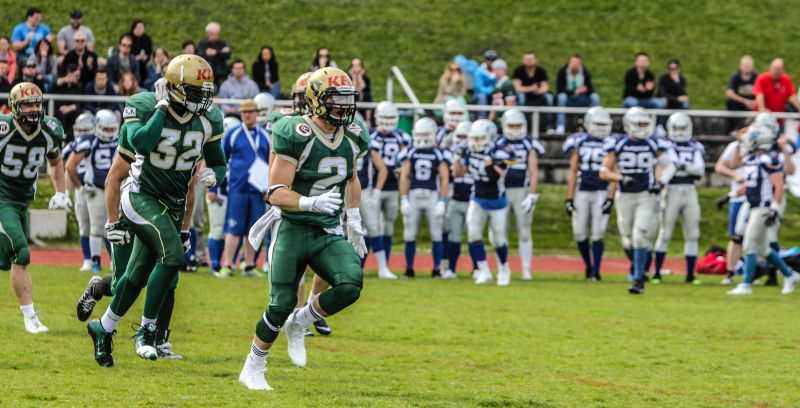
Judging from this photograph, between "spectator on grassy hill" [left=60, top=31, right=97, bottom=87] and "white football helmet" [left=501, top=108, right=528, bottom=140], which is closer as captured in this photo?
"white football helmet" [left=501, top=108, right=528, bottom=140]

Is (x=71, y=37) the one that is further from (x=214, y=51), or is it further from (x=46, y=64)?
(x=214, y=51)

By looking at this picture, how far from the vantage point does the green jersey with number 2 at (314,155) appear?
27.5 ft

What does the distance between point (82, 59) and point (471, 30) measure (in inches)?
399

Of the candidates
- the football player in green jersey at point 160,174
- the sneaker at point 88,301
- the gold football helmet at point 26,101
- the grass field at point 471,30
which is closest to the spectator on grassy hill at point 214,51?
the grass field at point 471,30

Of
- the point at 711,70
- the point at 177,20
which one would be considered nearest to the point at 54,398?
the point at 177,20

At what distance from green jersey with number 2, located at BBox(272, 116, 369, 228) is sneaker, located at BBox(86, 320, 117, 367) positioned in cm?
146

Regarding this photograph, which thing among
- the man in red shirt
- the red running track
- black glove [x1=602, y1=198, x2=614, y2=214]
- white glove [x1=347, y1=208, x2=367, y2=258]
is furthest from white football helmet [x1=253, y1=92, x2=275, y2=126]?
the man in red shirt

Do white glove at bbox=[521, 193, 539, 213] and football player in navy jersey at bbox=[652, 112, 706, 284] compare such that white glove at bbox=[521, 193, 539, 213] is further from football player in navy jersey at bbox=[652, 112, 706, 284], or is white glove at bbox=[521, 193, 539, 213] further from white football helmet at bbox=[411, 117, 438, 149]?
football player in navy jersey at bbox=[652, 112, 706, 284]

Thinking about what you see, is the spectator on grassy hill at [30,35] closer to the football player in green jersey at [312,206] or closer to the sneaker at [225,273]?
the sneaker at [225,273]

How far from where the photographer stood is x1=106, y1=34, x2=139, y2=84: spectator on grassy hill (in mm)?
20328

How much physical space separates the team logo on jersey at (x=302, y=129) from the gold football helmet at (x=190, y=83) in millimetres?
720

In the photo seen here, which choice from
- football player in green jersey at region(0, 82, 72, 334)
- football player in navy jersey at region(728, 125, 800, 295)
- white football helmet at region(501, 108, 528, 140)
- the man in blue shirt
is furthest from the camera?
white football helmet at region(501, 108, 528, 140)

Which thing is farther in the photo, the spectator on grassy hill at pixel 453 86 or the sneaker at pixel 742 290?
the spectator on grassy hill at pixel 453 86

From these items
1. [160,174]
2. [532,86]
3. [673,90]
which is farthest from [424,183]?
[160,174]
